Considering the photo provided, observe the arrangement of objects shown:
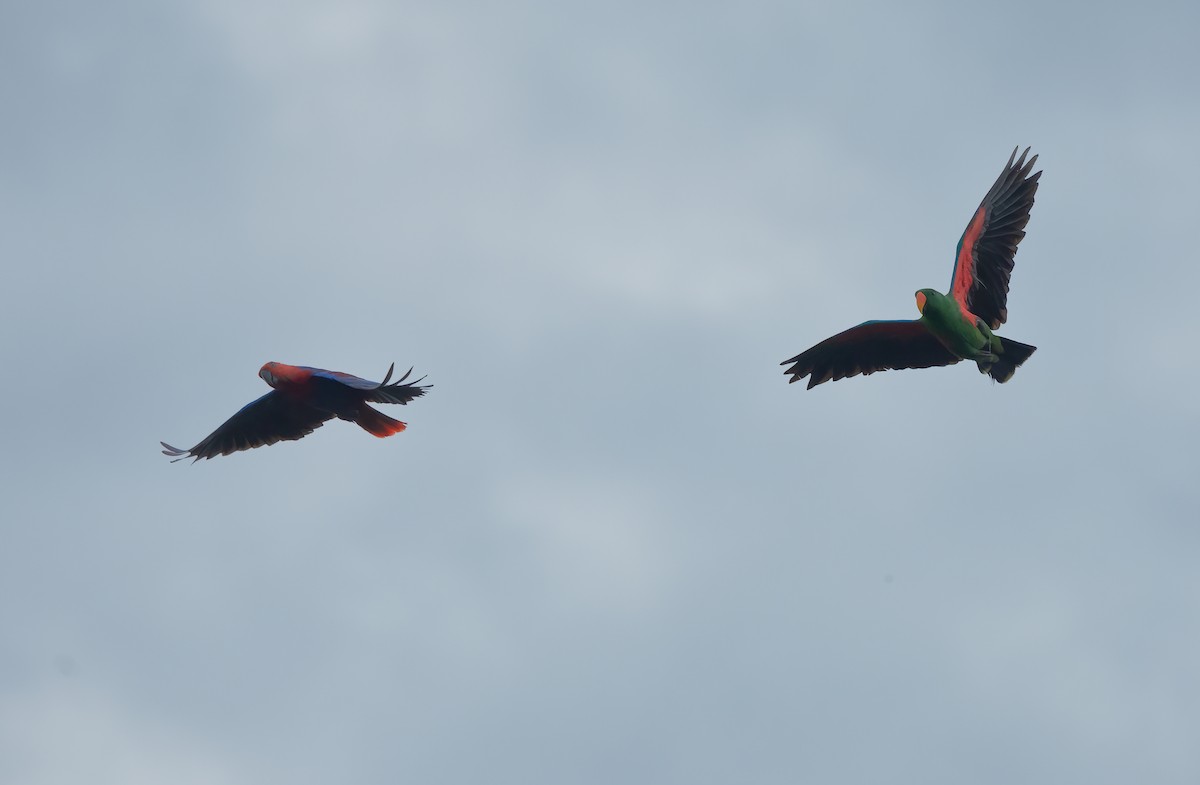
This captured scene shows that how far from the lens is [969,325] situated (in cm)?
2091

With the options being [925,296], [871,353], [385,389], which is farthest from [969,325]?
[385,389]

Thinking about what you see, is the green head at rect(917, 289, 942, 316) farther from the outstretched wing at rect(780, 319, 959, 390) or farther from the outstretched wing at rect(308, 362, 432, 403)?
the outstretched wing at rect(308, 362, 432, 403)

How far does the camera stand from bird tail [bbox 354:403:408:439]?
74.1 feet

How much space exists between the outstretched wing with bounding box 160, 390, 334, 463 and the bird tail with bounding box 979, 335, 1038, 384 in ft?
31.6

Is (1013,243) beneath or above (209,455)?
above

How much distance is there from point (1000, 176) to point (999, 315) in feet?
6.58

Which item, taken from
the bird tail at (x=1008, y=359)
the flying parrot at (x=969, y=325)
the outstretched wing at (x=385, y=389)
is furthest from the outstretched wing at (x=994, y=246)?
the outstretched wing at (x=385, y=389)

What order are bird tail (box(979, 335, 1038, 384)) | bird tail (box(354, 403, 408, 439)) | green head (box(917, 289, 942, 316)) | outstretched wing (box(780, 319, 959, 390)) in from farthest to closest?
bird tail (box(354, 403, 408, 439)) < outstretched wing (box(780, 319, 959, 390)) < bird tail (box(979, 335, 1038, 384)) < green head (box(917, 289, 942, 316))

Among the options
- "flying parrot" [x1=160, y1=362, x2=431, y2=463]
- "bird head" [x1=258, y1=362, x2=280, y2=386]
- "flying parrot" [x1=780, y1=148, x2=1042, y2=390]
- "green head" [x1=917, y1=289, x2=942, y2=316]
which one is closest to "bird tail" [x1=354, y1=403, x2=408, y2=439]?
"flying parrot" [x1=160, y1=362, x2=431, y2=463]

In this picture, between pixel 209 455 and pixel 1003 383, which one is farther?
pixel 209 455

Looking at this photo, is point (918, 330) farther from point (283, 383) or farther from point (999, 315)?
point (283, 383)

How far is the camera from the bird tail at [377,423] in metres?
22.6

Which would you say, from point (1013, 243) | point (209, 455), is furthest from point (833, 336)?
point (209, 455)

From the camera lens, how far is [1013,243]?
21984mm
